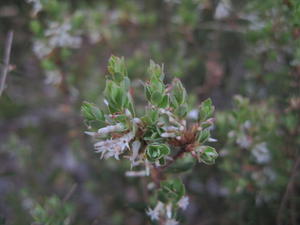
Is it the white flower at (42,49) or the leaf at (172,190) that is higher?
the white flower at (42,49)

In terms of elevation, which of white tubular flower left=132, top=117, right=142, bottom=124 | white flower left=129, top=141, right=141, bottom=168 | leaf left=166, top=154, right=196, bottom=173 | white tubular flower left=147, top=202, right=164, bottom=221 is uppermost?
white tubular flower left=132, top=117, right=142, bottom=124

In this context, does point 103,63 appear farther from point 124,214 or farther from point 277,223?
point 277,223

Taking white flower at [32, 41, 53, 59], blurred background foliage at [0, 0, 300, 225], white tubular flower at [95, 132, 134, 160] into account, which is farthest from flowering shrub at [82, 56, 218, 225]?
white flower at [32, 41, 53, 59]

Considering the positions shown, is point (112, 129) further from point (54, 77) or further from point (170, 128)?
point (54, 77)

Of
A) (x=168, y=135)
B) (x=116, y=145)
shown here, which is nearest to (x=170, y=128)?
(x=168, y=135)

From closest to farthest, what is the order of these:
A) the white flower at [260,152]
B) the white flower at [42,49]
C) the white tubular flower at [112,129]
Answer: the white tubular flower at [112,129]
the white flower at [260,152]
the white flower at [42,49]

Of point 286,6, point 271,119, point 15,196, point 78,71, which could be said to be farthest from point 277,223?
point 78,71

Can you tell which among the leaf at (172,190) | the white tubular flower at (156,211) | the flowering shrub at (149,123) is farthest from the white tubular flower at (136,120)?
the white tubular flower at (156,211)

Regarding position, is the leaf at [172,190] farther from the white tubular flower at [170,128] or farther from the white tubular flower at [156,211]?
the white tubular flower at [170,128]

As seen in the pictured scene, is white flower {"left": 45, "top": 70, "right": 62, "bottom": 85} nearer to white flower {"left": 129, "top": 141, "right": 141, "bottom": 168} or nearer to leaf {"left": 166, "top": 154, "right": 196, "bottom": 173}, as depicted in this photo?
leaf {"left": 166, "top": 154, "right": 196, "bottom": 173}
